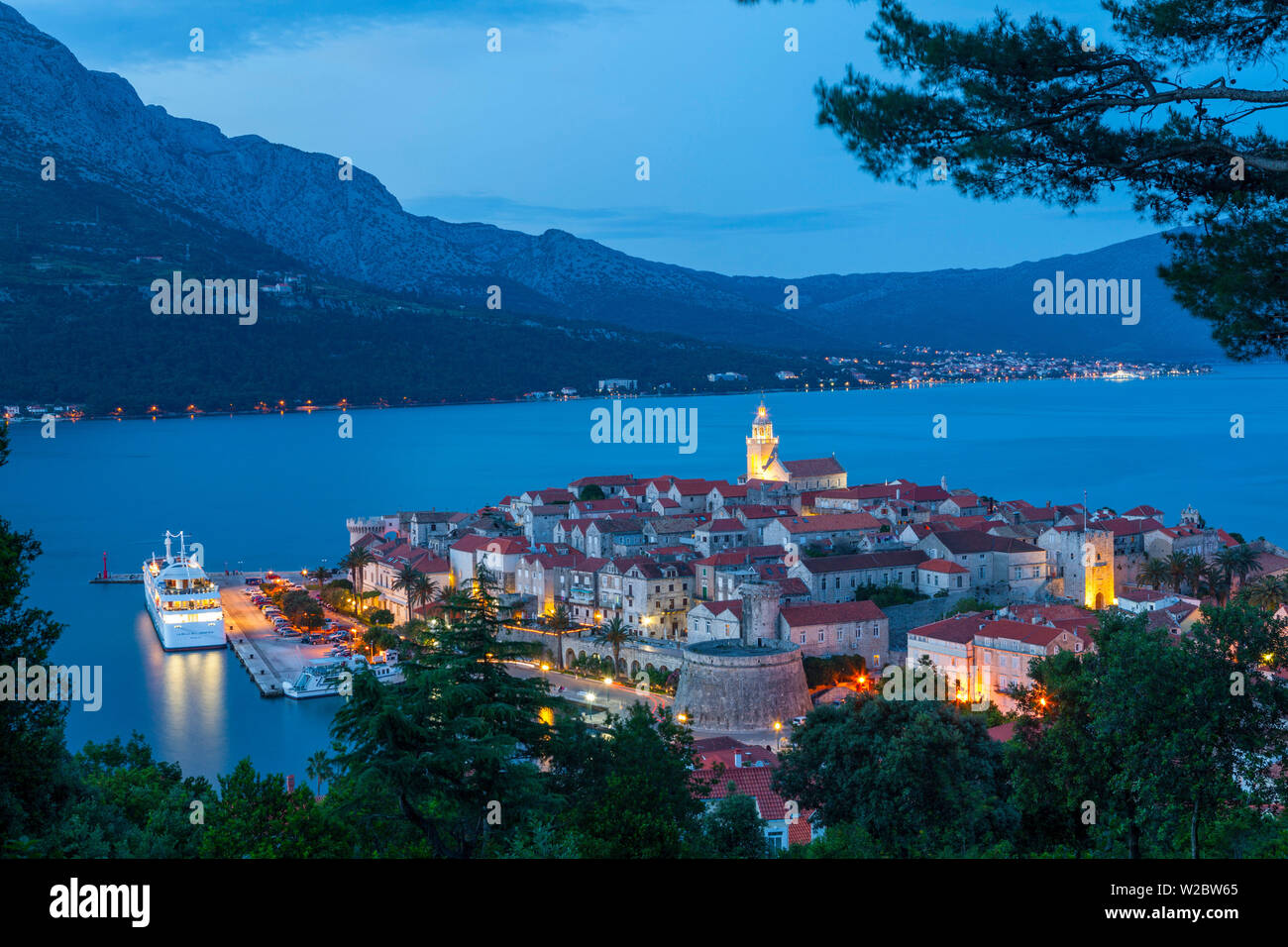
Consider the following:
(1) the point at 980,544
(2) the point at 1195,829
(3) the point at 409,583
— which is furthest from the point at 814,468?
(2) the point at 1195,829

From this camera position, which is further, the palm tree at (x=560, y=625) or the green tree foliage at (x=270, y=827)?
the palm tree at (x=560, y=625)

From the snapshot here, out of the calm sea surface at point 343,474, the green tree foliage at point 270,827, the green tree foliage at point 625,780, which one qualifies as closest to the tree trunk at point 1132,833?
the green tree foliage at point 625,780

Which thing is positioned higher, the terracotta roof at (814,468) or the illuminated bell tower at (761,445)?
the illuminated bell tower at (761,445)

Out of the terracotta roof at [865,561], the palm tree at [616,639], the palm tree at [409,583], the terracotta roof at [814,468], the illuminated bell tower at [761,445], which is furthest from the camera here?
the illuminated bell tower at [761,445]

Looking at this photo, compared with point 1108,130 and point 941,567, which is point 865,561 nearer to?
point 941,567

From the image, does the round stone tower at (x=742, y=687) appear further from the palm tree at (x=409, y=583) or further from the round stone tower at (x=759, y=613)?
the palm tree at (x=409, y=583)

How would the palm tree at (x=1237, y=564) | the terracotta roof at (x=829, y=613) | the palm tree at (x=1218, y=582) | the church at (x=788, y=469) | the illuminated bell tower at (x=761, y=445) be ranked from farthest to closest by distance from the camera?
1. the illuminated bell tower at (x=761, y=445)
2. the church at (x=788, y=469)
3. the palm tree at (x=1237, y=564)
4. the palm tree at (x=1218, y=582)
5. the terracotta roof at (x=829, y=613)
